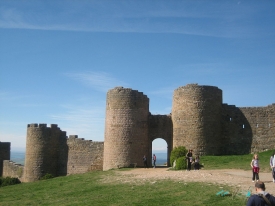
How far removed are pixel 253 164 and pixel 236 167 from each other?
6.30 m

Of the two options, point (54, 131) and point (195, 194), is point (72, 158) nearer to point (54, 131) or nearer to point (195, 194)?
point (54, 131)

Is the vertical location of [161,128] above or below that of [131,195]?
above

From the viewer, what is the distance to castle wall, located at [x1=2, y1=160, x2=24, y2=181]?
37656 mm

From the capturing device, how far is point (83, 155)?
34.2 meters

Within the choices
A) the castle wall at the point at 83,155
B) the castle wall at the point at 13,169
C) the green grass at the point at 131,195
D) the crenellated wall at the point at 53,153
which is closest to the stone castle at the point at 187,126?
the castle wall at the point at 83,155

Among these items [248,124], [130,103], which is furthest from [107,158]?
[248,124]

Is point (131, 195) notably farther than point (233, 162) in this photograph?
No

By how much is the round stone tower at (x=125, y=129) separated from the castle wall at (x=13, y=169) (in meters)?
13.2

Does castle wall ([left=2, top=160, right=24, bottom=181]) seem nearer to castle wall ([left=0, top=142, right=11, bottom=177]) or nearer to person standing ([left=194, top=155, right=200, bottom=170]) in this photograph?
castle wall ([left=0, top=142, right=11, bottom=177])

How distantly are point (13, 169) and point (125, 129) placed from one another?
1715 cm

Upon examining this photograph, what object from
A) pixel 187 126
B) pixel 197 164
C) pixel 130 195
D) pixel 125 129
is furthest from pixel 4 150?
pixel 130 195

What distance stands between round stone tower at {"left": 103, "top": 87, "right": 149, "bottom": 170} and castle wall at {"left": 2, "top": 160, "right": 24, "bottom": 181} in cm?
1316

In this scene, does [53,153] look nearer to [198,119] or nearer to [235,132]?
[198,119]

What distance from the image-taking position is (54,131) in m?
35.8
